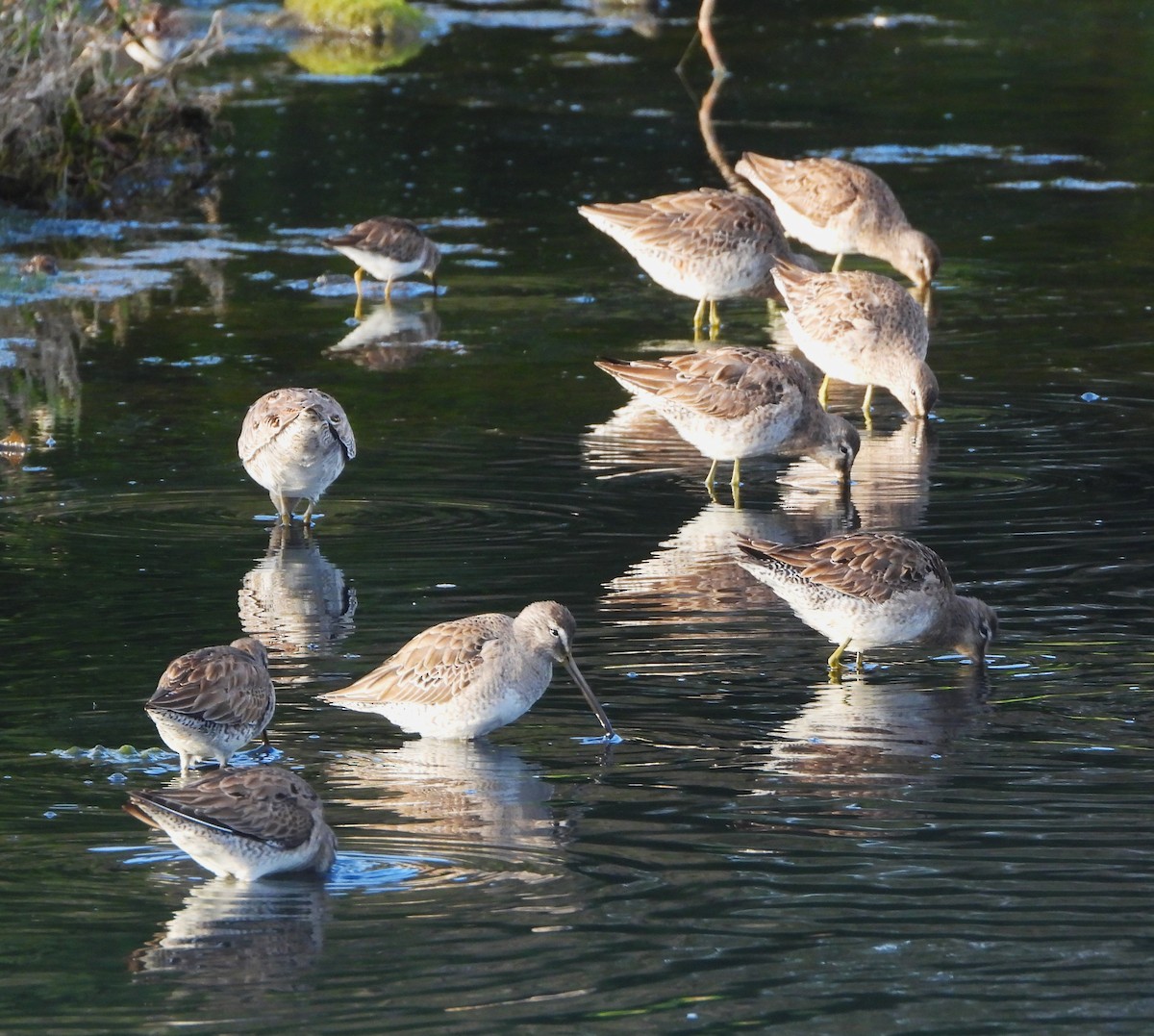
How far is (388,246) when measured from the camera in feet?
54.9

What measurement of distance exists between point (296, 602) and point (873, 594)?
286 centimetres

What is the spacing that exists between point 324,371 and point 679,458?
2.99m

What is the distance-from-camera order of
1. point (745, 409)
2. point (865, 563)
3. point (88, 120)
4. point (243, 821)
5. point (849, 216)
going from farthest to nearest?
point (88, 120)
point (849, 216)
point (745, 409)
point (865, 563)
point (243, 821)

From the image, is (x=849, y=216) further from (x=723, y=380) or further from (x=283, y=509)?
(x=283, y=509)

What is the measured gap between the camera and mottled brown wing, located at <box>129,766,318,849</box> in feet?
21.7

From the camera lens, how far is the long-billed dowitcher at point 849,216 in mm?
17797

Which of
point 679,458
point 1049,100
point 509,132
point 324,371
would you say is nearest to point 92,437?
point 324,371

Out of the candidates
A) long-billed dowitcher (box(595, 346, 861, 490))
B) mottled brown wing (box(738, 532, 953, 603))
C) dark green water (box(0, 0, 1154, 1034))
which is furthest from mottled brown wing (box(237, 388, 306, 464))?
mottled brown wing (box(738, 532, 953, 603))

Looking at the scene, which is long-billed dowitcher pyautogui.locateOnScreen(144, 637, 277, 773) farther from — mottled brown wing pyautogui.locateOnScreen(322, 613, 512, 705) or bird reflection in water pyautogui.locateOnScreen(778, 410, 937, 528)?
bird reflection in water pyautogui.locateOnScreen(778, 410, 937, 528)

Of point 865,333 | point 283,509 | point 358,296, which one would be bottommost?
point 358,296

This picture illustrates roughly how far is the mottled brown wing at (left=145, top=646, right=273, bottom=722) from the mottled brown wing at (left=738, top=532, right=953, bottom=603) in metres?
2.43

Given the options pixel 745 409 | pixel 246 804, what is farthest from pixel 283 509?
pixel 246 804

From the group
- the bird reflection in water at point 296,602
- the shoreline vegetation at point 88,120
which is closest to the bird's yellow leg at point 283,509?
the bird reflection in water at point 296,602

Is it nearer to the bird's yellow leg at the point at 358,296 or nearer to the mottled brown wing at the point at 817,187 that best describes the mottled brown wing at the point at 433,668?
the bird's yellow leg at the point at 358,296
